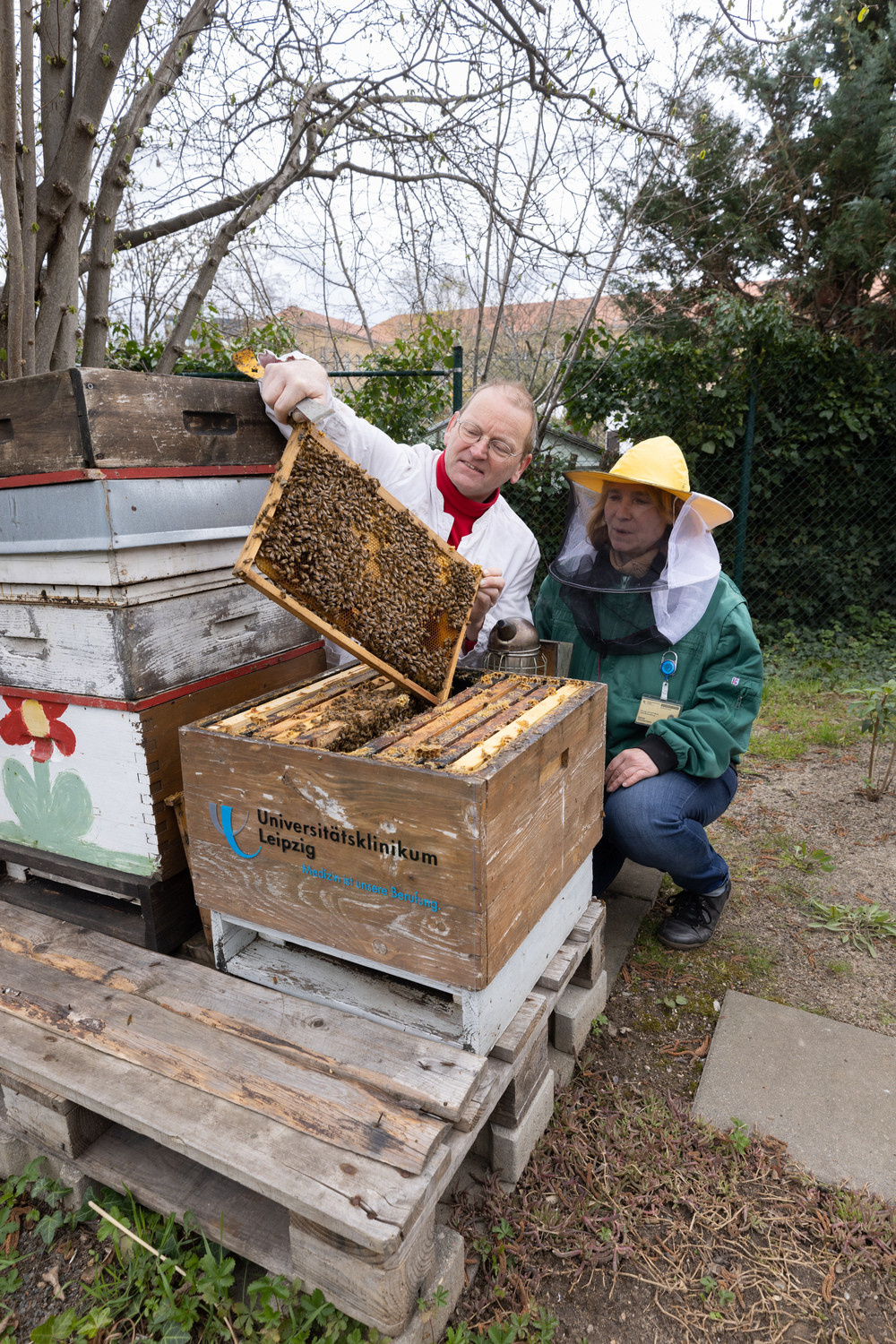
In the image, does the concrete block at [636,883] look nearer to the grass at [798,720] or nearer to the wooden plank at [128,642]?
the grass at [798,720]

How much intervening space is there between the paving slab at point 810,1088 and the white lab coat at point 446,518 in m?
1.51

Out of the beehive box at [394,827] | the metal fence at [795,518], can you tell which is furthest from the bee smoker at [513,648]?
the metal fence at [795,518]

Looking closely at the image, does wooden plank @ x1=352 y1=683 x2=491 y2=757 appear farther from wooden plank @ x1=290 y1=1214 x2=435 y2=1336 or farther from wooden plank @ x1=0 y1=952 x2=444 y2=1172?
wooden plank @ x1=290 y1=1214 x2=435 y2=1336

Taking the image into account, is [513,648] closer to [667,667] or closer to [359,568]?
[667,667]

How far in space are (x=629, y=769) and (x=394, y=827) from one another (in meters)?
1.19

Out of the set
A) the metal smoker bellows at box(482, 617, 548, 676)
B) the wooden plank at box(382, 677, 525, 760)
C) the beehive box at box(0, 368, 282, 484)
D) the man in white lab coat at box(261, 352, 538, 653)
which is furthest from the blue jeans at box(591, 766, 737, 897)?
the beehive box at box(0, 368, 282, 484)

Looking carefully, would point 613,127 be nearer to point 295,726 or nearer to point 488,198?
point 488,198

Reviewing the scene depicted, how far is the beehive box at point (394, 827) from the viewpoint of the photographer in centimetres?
150

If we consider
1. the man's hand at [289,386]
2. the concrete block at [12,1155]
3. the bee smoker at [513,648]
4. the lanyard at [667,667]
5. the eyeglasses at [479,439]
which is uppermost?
the man's hand at [289,386]

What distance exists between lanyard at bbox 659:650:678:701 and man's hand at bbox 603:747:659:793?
0.69 feet

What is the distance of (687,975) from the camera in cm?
270

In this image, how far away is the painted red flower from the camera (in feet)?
6.37

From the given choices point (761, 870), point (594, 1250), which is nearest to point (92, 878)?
point (594, 1250)

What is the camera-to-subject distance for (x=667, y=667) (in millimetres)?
2543
